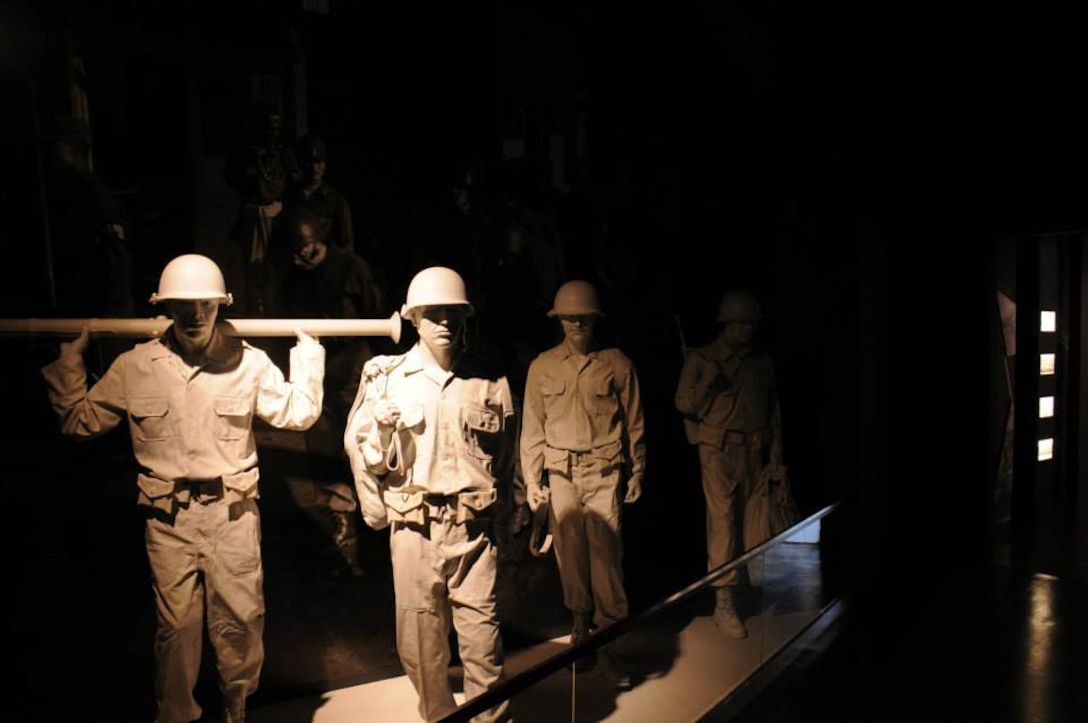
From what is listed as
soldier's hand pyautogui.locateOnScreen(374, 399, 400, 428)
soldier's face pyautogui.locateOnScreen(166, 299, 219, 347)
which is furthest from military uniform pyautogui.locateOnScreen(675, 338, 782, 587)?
soldier's face pyautogui.locateOnScreen(166, 299, 219, 347)

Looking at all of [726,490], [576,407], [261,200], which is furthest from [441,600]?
[726,490]

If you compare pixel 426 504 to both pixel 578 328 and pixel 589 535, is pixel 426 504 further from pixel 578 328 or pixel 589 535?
pixel 578 328

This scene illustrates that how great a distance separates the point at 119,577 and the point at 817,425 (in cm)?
496

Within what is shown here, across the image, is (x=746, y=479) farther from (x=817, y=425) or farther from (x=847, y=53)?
(x=847, y=53)

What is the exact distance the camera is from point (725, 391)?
5.41 m

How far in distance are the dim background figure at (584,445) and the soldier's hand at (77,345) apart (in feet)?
7.60

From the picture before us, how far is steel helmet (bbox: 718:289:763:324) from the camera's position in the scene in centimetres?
538

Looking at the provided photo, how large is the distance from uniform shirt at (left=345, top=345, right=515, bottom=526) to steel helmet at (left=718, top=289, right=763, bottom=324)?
221cm

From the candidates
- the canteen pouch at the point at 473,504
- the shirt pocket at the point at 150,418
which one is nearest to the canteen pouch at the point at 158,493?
the shirt pocket at the point at 150,418

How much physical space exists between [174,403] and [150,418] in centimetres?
11

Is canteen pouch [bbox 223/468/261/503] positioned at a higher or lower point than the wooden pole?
lower

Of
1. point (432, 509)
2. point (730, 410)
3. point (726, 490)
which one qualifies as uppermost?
point (730, 410)

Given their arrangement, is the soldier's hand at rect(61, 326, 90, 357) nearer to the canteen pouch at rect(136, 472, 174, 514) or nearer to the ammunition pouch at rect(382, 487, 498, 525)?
the canteen pouch at rect(136, 472, 174, 514)

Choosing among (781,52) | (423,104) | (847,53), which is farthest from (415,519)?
(847,53)
